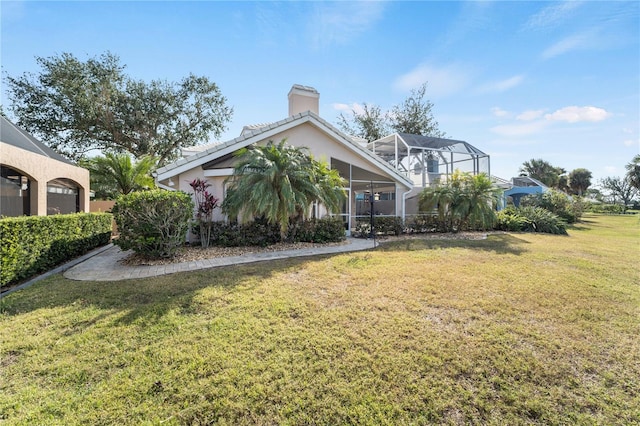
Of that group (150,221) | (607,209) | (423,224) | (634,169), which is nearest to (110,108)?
(150,221)

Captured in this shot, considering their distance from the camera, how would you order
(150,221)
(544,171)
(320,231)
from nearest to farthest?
(150,221)
(320,231)
(544,171)

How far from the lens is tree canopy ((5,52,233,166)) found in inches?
824

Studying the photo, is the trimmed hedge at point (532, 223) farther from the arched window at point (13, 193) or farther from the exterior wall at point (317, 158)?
the arched window at point (13, 193)

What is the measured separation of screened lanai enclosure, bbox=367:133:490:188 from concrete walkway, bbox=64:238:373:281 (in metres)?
10.6

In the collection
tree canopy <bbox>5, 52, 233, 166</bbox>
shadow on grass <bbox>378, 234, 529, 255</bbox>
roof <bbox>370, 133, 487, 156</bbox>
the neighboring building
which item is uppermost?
tree canopy <bbox>5, 52, 233, 166</bbox>

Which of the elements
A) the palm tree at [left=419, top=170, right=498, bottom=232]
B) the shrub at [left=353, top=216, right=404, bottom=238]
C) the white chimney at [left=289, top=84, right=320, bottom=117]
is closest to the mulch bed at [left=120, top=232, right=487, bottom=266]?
the shrub at [left=353, top=216, right=404, bottom=238]

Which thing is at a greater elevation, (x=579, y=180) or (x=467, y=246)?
(x=579, y=180)

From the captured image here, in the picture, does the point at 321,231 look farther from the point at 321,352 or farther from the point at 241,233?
the point at 321,352

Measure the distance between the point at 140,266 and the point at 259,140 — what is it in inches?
261

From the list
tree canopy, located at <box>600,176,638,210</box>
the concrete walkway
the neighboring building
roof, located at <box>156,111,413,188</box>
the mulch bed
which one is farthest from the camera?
tree canopy, located at <box>600,176,638,210</box>

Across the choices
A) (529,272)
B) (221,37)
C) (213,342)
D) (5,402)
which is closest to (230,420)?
(213,342)

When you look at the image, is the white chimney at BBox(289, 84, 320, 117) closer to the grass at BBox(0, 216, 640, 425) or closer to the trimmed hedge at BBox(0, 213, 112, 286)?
the trimmed hedge at BBox(0, 213, 112, 286)

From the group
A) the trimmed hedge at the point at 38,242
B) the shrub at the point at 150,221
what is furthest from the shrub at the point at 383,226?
the trimmed hedge at the point at 38,242

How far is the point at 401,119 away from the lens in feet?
111
